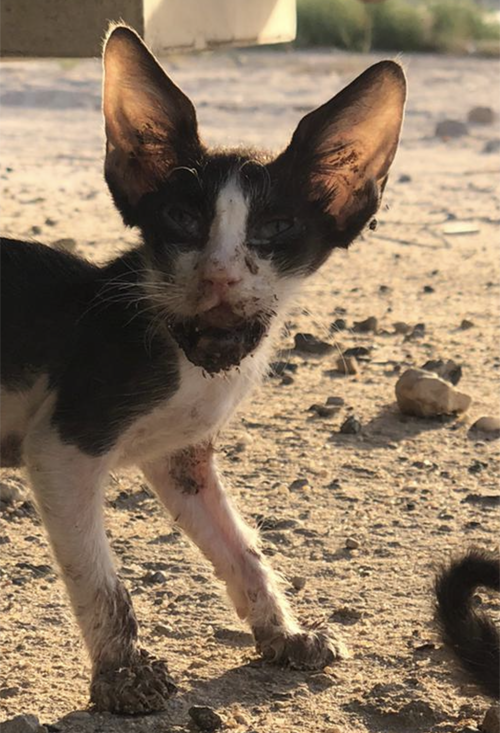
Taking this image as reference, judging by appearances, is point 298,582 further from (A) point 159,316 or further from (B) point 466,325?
(B) point 466,325

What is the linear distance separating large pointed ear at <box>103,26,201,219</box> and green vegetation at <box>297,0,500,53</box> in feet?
59.2

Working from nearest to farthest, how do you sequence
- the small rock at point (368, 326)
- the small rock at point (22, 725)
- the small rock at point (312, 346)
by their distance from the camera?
1. the small rock at point (22, 725)
2. the small rock at point (312, 346)
3. the small rock at point (368, 326)

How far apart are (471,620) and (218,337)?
917 millimetres

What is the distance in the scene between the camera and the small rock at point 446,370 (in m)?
6.22

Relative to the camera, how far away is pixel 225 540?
4.12 meters

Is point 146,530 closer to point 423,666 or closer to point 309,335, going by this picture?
point 423,666

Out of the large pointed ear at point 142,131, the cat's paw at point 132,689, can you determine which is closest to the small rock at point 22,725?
the cat's paw at point 132,689

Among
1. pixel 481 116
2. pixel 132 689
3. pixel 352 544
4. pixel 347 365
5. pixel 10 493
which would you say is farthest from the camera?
pixel 481 116

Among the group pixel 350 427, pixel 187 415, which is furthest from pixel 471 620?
pixel 350 427

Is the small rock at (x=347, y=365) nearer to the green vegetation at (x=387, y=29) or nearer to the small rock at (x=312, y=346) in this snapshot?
the small rock at (x=312, y=346)

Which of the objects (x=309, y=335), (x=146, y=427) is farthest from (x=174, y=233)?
(x=309, y=335)

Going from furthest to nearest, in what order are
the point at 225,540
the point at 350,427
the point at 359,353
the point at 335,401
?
the point at 359,353
the point at 335,401
the point at 350,427
the point at 225,540

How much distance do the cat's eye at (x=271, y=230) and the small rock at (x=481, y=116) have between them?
1122cm

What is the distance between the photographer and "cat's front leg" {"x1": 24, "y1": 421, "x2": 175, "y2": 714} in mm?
3551
